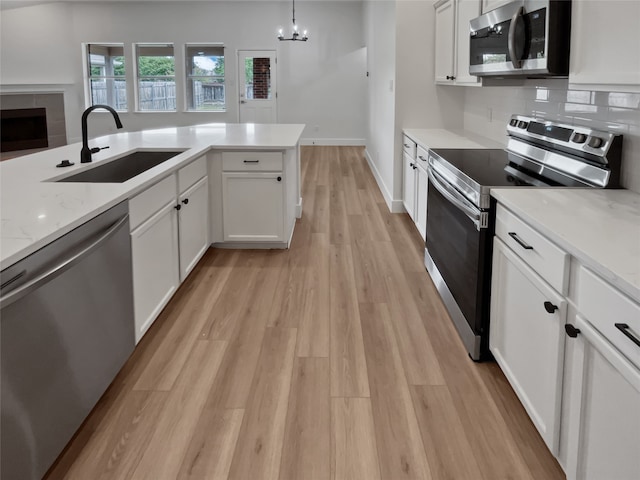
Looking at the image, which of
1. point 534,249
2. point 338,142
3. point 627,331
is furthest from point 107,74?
point 627,331

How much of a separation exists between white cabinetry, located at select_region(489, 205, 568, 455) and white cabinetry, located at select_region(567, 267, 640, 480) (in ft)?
0.35

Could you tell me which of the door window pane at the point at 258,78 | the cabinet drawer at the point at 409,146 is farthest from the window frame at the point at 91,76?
the cabinet drawer at the point at 409,146

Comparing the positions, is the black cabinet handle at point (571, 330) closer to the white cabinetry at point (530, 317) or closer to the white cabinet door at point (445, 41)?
the white cabinetry at point (530, 317)

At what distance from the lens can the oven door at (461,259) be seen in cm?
260

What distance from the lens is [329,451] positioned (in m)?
2.06

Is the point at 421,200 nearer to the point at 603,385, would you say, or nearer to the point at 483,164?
the point at 483,164

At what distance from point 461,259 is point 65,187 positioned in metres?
1.86

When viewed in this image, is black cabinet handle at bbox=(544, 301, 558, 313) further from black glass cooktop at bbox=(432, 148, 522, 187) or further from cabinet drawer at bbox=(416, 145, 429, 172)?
cabinet drawer at bbox=(416, 145, 429, 172)

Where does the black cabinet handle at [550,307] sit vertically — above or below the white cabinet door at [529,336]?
above

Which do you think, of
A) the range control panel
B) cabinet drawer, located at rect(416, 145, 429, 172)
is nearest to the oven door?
the range control panel

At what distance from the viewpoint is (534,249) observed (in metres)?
Result: 2.02

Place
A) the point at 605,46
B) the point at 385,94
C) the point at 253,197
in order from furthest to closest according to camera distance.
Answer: the point at 385,94 < the point at 253,197 < the point at 605,46

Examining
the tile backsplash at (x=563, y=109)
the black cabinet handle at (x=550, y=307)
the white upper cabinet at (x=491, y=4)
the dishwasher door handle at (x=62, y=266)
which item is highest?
the white upper cabinet at (x=491, y=4)

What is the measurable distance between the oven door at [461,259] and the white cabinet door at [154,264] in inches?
59.5
